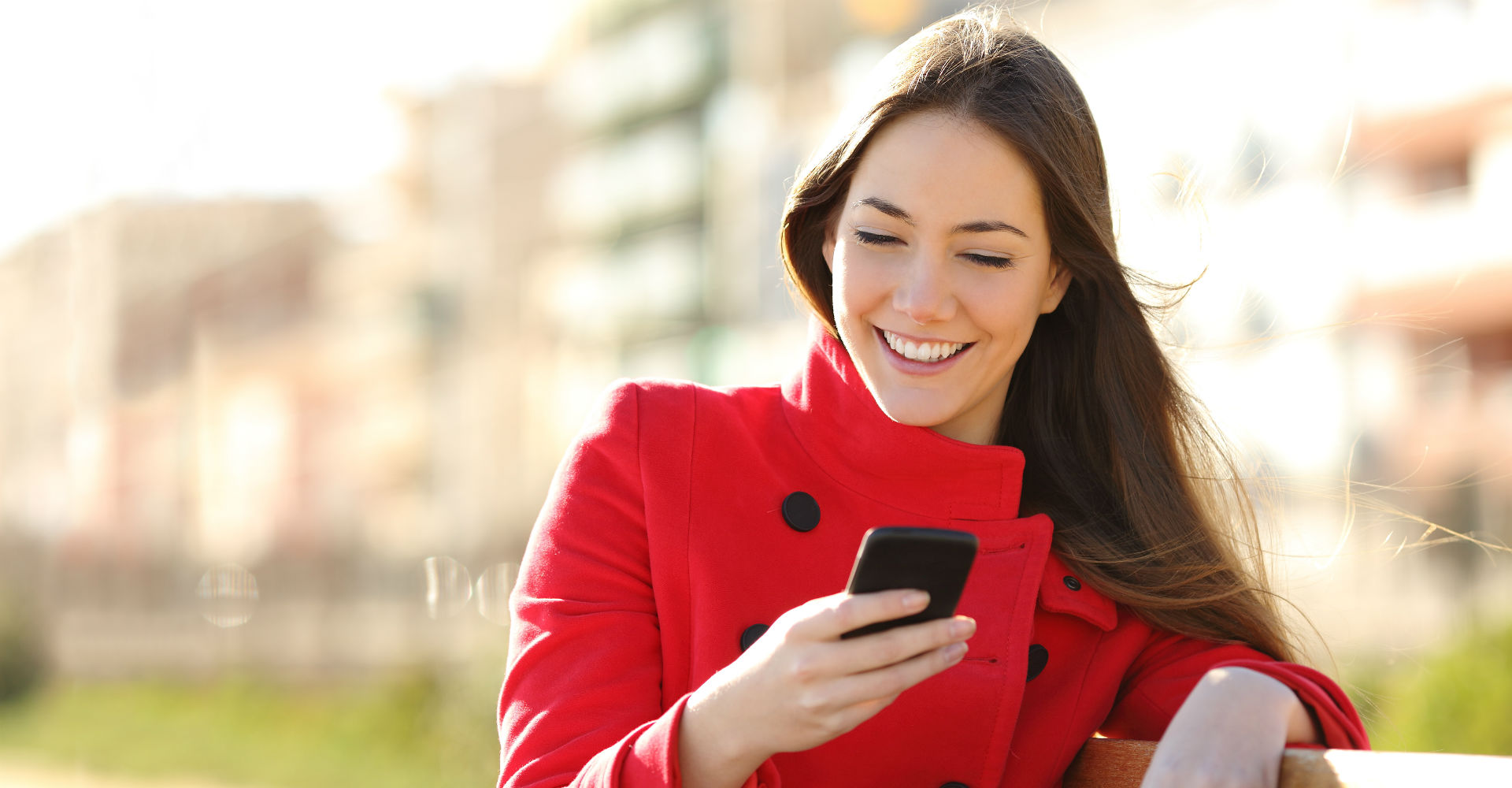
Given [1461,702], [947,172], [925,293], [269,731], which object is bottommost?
[269,731]

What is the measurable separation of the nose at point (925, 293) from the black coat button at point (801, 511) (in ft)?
0.96

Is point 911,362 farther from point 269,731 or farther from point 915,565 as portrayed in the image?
point 269,731

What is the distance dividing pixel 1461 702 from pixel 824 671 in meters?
6.13

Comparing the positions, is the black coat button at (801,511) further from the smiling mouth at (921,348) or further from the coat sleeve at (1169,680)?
the coat sleeve at (1169,680)

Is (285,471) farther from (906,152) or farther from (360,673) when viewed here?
(906,152)

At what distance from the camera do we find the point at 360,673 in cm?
1702

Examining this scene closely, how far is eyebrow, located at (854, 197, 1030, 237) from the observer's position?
1.91 m

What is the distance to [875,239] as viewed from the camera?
1950 millimetres

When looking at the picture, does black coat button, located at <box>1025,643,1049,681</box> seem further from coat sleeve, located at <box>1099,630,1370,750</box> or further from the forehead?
the forehead

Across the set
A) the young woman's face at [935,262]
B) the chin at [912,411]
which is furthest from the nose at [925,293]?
the chin at [912,411]

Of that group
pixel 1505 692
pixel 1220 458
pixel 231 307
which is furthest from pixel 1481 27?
pixel 1220 458

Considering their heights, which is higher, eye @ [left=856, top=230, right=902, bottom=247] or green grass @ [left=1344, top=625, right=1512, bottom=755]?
eye @ [left=856, top=230, right=902, bottom=247]

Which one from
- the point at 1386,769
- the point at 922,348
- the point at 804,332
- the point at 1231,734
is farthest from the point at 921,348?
the point at 804,332

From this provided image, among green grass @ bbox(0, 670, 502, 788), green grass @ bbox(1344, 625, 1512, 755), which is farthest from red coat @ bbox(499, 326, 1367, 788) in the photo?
green grass @ bbox(0, 670, 502, 788)
